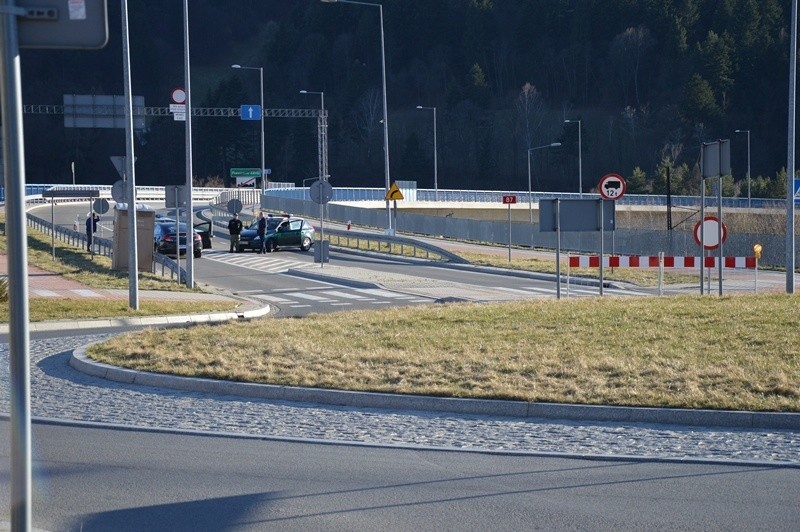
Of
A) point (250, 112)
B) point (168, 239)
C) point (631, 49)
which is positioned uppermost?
point (631, 49)

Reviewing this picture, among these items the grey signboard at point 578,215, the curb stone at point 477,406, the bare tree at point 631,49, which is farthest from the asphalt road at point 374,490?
the bare tree at point 631,49

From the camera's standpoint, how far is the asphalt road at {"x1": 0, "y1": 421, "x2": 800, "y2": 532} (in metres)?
7.43

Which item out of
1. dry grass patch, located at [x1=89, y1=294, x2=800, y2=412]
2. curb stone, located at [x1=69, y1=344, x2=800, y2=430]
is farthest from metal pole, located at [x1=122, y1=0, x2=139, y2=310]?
curb stone, located at [x1=69, y1=344, x2=800, y2=430]

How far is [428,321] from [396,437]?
730cm

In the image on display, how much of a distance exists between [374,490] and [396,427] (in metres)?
2.75

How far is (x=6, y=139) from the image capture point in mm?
4469

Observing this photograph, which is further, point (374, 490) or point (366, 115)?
point (366, 115)

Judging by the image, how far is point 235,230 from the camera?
159 ft

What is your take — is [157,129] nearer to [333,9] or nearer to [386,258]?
[333,9]

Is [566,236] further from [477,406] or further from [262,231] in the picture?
[477,406]

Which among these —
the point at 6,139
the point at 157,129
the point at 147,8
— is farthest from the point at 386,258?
the point at 147,8

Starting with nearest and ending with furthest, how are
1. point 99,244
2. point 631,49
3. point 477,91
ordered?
point 99,244, point 631,49, point 477,91

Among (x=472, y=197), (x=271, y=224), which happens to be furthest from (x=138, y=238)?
(x=472, y=197)

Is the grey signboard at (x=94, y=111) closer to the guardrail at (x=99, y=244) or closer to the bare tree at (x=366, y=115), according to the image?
the guardrail at (x=99, y=244)
